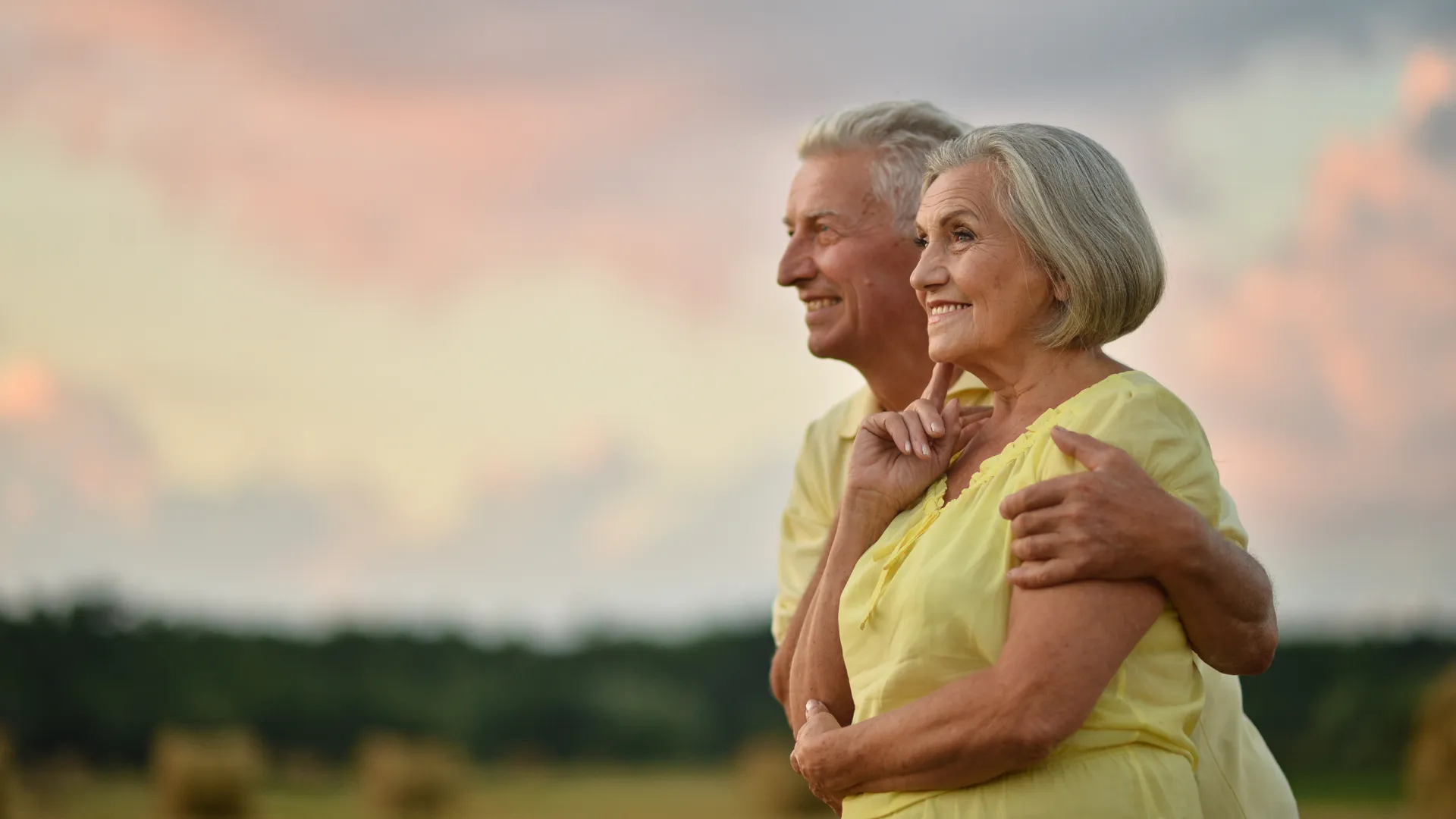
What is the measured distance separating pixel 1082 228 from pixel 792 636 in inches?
51.9

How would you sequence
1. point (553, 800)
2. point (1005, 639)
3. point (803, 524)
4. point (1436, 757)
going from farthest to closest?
point (553, 800) < point (1436, 757) < point (803, 524) < point (1005, 639)

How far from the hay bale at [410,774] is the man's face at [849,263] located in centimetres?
1818

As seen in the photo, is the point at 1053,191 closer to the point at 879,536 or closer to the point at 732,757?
the point at 879,536

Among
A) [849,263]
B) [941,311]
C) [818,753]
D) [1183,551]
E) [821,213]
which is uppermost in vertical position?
[821,213]

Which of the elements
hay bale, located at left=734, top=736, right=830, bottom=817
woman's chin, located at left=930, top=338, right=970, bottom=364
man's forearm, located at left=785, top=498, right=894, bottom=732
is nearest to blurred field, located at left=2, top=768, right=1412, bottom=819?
hay bale, located at left=734, top=736, right=830, bottom=817

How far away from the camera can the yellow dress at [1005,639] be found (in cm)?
255

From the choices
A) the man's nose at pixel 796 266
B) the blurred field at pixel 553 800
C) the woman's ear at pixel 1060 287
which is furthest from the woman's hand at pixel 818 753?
the blurred field at pixel 553 800

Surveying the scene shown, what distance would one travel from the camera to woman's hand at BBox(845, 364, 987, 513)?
2967 mm

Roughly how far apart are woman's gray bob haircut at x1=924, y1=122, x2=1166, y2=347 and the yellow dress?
13cm

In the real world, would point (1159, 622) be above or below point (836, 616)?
below

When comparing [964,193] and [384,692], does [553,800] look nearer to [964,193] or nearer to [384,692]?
[384,692]

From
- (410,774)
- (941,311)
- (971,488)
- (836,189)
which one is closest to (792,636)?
(971,488)

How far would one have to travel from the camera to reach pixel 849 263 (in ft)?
13.5

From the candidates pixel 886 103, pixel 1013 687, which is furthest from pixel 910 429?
pixel 886 103
